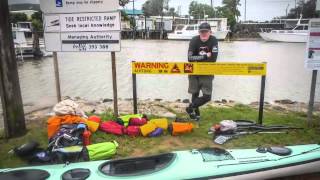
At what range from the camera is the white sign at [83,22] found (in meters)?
6.94

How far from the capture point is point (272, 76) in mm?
17422

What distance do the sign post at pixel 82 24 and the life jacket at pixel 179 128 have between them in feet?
6.30

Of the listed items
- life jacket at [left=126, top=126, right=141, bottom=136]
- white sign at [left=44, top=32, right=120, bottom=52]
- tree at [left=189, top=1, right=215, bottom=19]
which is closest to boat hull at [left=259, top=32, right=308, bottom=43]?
tree at [left=189, top=1, right=215, bottom=19]

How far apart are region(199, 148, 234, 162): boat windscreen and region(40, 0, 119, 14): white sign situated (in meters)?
3.52

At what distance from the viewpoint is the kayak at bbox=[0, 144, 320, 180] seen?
4.18 m

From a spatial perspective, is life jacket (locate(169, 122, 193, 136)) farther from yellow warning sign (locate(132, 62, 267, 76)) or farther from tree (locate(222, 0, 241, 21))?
tree (locate(222, 0, 241, 21))

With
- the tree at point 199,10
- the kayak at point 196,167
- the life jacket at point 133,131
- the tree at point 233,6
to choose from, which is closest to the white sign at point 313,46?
the kayak at point 196,167

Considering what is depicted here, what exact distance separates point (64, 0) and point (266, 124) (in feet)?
15.5

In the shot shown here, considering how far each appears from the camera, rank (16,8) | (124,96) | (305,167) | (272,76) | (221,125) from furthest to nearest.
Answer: (272,76) → (124,96) → (16,8) → (221,125) → (305,167)

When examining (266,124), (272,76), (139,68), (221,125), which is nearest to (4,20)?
(139,68)

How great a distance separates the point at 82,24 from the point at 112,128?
7.13 ft

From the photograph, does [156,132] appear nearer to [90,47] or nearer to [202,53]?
[202,53]

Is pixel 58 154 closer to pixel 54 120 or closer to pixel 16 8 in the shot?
pixel 54 120

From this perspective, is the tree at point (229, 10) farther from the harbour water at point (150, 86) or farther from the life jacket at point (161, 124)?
the life jacket at point (161, 124)
